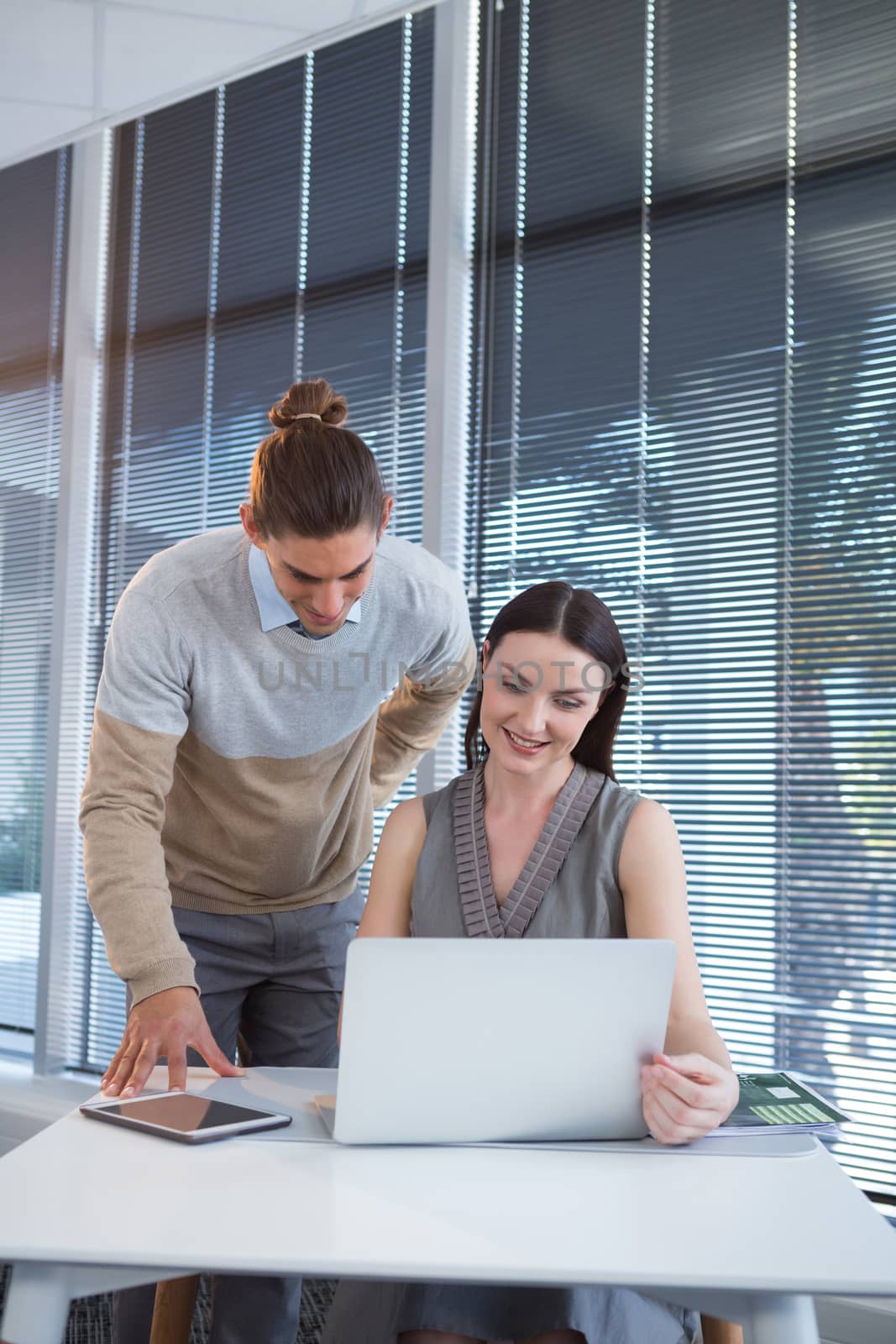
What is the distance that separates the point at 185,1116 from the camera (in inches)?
48.5

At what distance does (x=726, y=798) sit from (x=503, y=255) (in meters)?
1.50

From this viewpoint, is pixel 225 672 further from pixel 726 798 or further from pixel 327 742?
pixel 726 798

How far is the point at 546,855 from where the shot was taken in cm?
158

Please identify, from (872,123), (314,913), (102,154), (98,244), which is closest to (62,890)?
(314,913)

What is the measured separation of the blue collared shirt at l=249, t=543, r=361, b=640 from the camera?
1.82 meters

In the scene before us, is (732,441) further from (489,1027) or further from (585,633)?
(489,1027)

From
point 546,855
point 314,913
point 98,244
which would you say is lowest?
point 314,913

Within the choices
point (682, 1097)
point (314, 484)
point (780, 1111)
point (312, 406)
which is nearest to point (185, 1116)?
point (682, 1097)

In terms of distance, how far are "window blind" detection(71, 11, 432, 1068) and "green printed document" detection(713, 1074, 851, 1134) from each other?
6.35 ft

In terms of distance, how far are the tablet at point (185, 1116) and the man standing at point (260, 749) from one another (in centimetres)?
13

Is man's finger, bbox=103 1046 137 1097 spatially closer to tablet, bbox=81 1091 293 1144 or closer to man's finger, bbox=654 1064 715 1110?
tablet, bbox=81 1091 293 1144

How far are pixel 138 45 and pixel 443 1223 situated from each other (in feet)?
7.72

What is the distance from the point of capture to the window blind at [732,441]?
2.36m

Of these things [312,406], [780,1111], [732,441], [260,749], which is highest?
[732,441]
